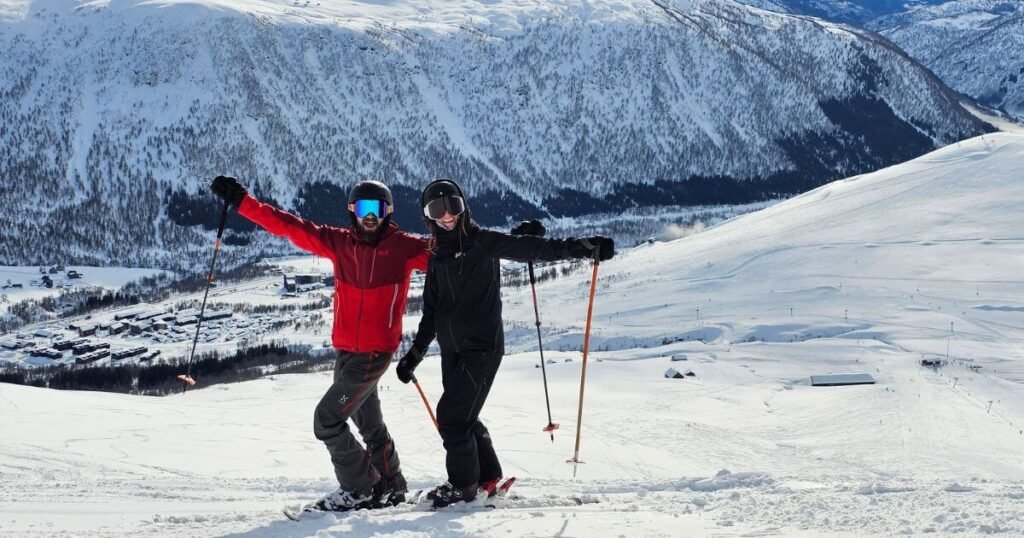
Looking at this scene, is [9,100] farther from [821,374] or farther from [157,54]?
[821,374]

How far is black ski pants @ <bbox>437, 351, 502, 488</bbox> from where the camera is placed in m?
Result: 7.15

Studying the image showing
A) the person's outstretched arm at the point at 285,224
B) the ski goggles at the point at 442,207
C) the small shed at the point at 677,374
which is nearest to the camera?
the ski goggles at the point at 442,207

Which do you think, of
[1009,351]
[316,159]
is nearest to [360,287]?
[1009,351]

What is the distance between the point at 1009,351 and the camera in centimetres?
3691

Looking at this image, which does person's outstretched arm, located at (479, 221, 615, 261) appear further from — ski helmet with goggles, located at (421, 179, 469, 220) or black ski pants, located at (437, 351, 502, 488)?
black ski pants, located at (437, 351, 502, 488)

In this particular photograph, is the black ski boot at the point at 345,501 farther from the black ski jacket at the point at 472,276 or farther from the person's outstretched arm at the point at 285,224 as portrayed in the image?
the person's outstretched arm at the point at 285,224

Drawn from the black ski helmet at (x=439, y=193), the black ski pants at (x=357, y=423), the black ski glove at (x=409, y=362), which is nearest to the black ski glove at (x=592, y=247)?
the black ski helmet at (x=439, y=193)

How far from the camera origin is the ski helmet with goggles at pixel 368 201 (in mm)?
7156

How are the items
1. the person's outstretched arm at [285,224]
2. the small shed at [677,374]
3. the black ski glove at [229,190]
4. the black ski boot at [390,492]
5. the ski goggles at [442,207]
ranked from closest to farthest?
1. the ski goggles at [442,207]
2. the person's outstretched arm at [285,224]
3. the black ski glove at [229,190]
4. the black ski boot at [390,492]
5. the small shed at [677,374]

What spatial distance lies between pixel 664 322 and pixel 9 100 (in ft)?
589

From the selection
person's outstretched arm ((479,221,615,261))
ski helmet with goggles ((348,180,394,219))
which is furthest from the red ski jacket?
person's outstretched arm ((479,221,615,261))

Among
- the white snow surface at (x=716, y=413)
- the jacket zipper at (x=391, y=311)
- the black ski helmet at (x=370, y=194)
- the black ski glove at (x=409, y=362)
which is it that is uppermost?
the black ski helmet at (x=370, y=194)

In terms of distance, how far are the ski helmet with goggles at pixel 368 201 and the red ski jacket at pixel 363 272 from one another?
15 cm

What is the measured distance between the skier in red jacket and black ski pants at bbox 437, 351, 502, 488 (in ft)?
1.68
